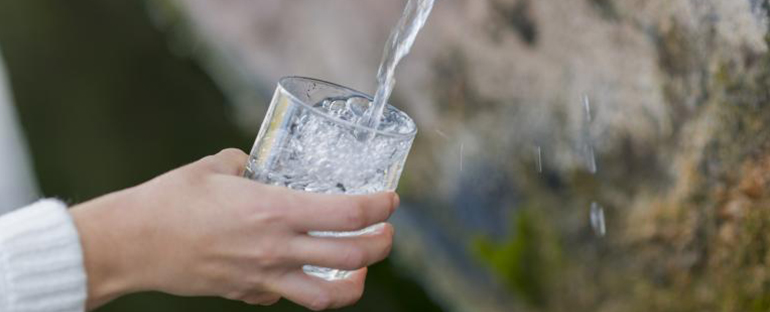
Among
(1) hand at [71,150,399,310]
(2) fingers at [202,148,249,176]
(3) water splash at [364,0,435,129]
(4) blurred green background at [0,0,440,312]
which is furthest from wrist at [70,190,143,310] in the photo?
(4) blurred green background at [0,0,440,312]

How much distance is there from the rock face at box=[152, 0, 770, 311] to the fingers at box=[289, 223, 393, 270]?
0.60 meters

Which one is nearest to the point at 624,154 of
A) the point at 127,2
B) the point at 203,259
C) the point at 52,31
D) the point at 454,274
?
the point at 454,274

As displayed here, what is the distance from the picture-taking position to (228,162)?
3.89ft

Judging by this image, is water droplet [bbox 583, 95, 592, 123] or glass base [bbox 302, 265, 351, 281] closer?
glass base [bbox 302, 265, 351, 281]

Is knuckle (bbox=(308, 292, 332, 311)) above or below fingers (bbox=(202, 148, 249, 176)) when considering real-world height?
below

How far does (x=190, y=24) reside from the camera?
10.1ft

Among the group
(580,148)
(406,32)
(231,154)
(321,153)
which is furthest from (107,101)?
(321,153)

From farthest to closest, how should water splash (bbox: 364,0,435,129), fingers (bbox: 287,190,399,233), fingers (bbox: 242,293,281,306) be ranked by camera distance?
water splash (bbox: 364,0,435,129), fingers (bbox: 242,293,281,306), fingers (bbox: 287,190,399,233)

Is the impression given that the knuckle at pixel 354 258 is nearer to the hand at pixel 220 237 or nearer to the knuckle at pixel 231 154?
the hand at pixel 220 237

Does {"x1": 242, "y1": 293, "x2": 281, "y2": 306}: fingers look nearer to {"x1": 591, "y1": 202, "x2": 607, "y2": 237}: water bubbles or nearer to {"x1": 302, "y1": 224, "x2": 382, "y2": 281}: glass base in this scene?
{"x1": 302, "y1": 224, "x2": 382, "y2": 281}: glass base

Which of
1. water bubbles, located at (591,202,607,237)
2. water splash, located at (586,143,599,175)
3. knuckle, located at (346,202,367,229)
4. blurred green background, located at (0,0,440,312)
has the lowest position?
blurred green background, located at (0,0,440,312)

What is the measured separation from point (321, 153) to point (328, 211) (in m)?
0.10

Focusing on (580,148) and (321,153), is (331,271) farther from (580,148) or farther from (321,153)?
(580,148)

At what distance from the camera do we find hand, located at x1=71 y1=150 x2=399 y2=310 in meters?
1.04
